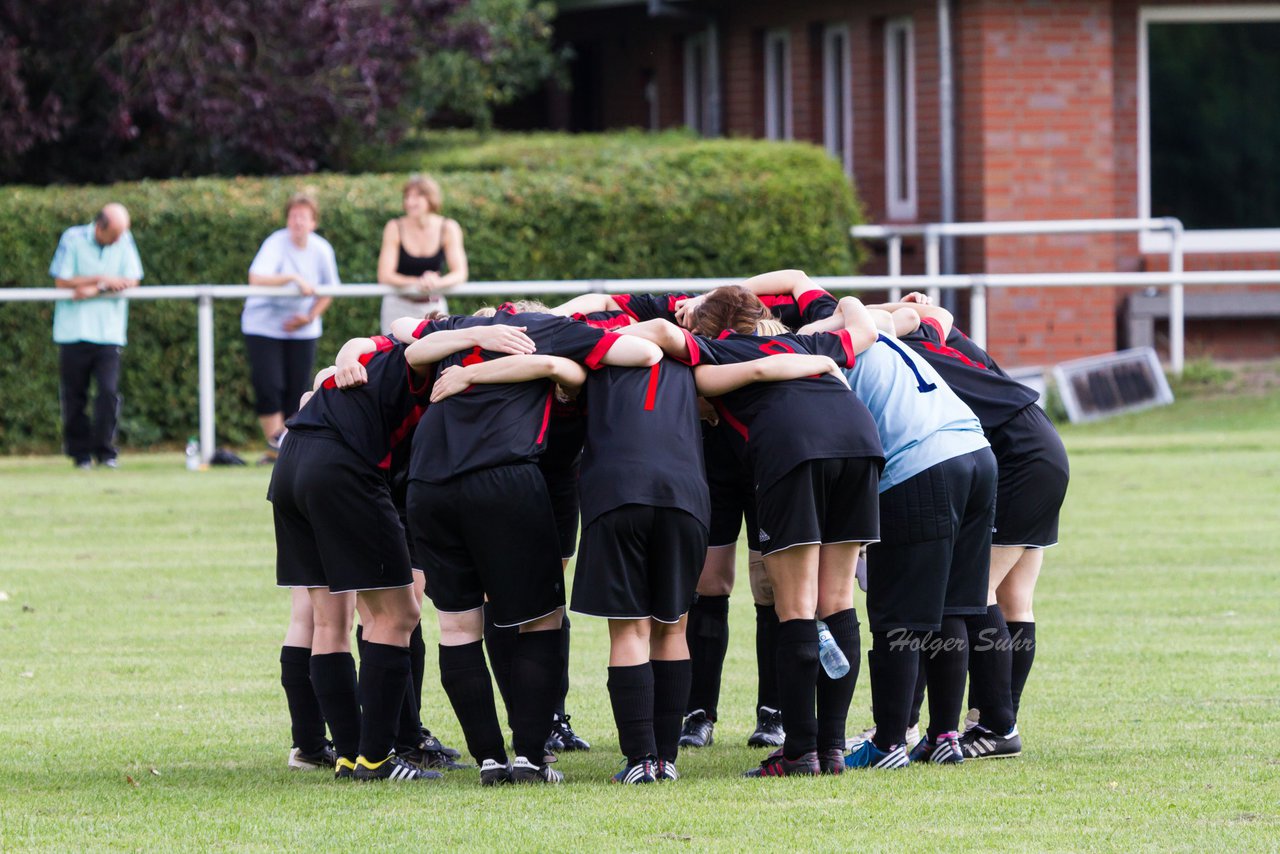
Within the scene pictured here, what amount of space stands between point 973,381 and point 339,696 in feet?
7.85

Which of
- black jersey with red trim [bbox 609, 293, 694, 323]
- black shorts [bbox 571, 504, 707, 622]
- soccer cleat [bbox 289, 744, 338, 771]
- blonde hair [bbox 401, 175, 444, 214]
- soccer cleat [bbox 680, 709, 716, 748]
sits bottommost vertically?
soccer cleat [bbox 680, 709, 716, 748]

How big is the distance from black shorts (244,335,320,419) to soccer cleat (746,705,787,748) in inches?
324

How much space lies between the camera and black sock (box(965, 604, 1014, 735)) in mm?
6566

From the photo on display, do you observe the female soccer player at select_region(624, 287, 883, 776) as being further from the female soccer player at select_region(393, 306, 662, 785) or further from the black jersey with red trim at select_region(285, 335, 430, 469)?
the black jersey with red trim at select_region(285, 335, 430, 469)

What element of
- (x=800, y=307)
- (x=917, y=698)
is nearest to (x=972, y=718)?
(x=917, y=698)

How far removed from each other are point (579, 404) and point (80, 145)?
15039 millimetres

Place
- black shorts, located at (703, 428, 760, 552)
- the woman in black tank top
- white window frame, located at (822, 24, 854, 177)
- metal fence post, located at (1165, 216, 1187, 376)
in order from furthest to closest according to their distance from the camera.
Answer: white window frame, located at (822, 24, 854, 177), metal fence post, located at (1165, 216, 1187, 376), the woman in black tank top, black shorts, located at (703, 428, 760, 552)

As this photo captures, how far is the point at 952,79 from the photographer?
2016 centimetres

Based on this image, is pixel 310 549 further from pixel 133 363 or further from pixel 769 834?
pixel 133 363

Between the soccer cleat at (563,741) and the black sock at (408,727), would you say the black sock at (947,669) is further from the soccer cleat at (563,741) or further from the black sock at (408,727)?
the black sock at (408,727)

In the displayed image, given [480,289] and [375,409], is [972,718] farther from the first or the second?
[480,289]

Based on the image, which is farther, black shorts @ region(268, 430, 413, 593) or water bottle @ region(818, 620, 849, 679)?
black shorts @ region(268, 430, 413, 593)

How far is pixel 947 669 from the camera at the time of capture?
6469 mm

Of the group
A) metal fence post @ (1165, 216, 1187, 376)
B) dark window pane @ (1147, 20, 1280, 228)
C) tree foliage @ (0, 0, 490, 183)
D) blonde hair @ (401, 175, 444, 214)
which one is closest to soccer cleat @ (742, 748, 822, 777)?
blonde hair @ (401, 175, 444, 214)
